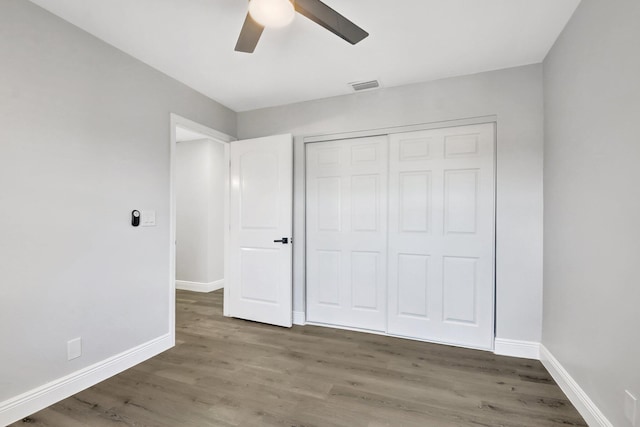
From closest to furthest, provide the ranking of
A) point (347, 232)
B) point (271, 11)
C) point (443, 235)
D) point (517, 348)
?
point (271, 11) < point (517, 348) < point (443, 235) < point (347, 232)

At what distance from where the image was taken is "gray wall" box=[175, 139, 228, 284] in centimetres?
493

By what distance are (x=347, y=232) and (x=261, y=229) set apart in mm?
979

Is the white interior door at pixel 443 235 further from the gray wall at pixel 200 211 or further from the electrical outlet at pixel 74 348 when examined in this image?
the gray wall at pixel 200 211

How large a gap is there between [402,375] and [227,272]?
224 centimetres

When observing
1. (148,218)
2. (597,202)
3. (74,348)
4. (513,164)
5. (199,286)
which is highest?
(513,164)

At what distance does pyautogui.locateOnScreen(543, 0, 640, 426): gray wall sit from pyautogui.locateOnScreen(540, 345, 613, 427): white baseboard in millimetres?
48

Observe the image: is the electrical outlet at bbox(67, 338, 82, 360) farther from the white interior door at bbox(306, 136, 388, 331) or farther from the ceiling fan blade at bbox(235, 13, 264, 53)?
the ceiling fan blade at bbox(235, 13, 264, 53)

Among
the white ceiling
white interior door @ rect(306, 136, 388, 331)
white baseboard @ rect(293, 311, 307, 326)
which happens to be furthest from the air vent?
white baseboard @ rect(293, 311, 307, 326)

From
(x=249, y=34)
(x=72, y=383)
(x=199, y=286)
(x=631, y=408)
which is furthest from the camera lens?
(x=199, y=286)

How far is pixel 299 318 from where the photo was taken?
335cm

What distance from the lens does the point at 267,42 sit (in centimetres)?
225

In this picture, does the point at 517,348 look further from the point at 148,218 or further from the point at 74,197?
→ the point at 74,197

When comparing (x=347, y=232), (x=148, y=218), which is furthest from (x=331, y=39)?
(x=148, y=218)

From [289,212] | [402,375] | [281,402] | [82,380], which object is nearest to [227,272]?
[289,212]
